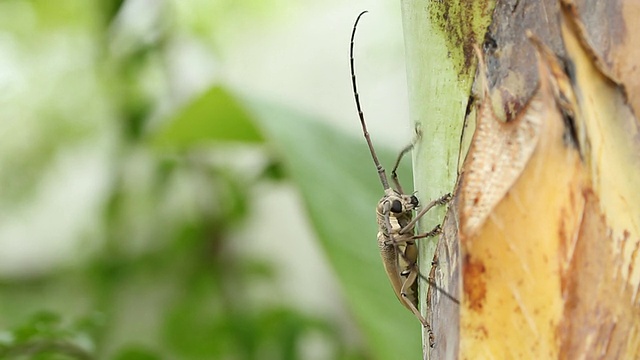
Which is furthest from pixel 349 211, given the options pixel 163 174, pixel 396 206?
pixel 163 174

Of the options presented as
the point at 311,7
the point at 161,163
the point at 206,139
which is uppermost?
the point at 311,7

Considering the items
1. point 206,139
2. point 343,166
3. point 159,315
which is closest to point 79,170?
point 159,315

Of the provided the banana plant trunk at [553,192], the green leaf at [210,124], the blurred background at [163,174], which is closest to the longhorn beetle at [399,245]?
Answer: the banana plant trunk at [553,192]

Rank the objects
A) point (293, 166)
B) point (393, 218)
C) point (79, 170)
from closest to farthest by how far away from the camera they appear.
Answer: point (393, 218) < point (293, 166) < point (79, 170)

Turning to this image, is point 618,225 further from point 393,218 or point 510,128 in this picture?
point 393,218

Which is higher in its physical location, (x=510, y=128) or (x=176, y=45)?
(x=176, y=45)

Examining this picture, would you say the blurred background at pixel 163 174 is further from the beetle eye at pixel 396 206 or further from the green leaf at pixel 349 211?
the beetle eye at pixel 396 206

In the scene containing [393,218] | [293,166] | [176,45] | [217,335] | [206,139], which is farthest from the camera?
[176,45]

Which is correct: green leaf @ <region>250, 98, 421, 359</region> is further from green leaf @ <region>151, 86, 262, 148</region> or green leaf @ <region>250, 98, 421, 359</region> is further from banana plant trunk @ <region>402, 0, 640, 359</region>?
banana plant trunk @ <region>402, 0, 640, 359</region>
